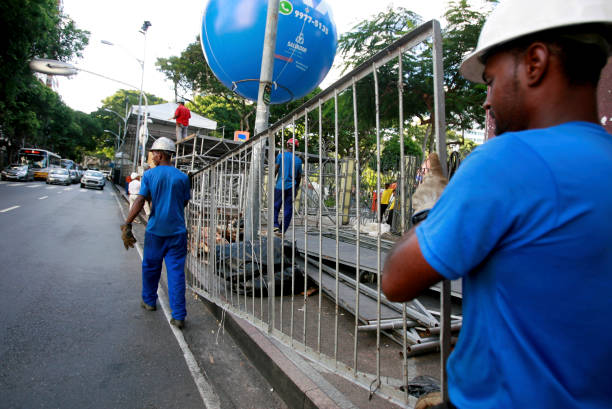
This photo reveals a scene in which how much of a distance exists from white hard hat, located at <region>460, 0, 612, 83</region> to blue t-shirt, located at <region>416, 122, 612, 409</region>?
8.9 inches

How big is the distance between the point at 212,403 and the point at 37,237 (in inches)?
290

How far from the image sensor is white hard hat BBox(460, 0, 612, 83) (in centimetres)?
Result: 79

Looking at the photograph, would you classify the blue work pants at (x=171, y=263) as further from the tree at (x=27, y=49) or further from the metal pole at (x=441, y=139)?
the tree at (x=27, y=49)

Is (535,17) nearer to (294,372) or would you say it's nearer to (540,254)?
(540,254)

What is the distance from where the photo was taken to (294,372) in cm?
259

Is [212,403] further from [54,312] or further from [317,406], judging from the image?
[54,312]

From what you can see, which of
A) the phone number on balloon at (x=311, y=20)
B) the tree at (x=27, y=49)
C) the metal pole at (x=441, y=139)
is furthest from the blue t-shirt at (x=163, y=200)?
the tree at (x=27, y=49)

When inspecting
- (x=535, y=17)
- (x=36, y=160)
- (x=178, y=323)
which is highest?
(x=36, y=160)

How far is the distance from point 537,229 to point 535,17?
49 centimetres

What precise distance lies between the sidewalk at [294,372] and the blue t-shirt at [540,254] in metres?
1.69

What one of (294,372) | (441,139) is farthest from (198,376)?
(441,139)

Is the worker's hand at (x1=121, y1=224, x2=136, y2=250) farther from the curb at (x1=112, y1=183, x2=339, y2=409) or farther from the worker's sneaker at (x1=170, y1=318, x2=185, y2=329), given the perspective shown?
the curb at (x1=112, y1=183, x2=339, y2=409)

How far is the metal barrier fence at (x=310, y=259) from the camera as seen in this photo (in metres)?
1.86

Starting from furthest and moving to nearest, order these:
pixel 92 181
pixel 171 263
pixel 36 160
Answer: pixel 36 160, pixel 92 181, pixel 171 263
